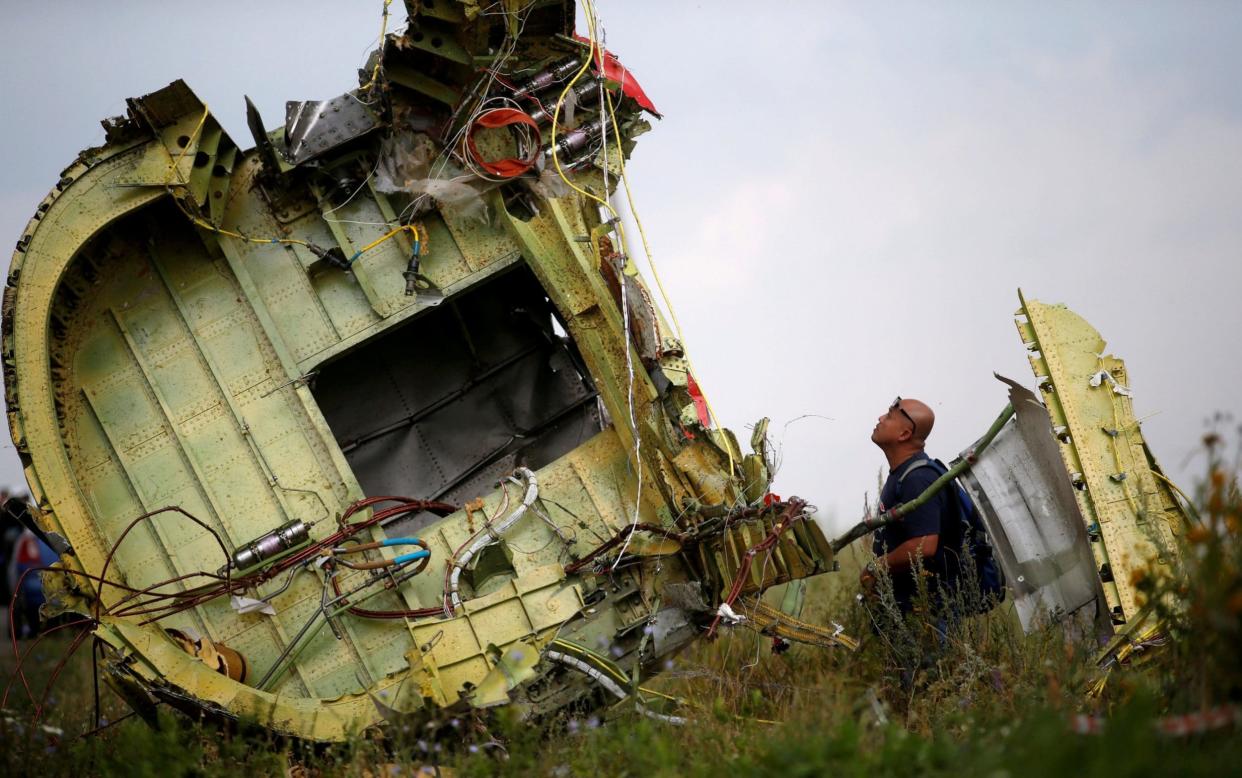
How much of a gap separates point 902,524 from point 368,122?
4174 millimetres

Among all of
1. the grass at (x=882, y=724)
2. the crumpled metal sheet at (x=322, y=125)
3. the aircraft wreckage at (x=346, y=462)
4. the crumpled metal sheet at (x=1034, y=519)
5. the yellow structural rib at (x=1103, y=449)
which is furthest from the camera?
the crumpled metal sheet at (x=322, y=125)

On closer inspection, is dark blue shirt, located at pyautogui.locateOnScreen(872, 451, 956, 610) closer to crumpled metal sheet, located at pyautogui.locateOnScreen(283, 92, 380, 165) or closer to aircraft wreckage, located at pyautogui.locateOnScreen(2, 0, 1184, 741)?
aircraft wreckage, located at pyautogui.locateOnScreen(2, 0, 1184, 741)

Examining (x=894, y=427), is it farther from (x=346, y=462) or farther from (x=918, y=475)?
(x=346, y=462)

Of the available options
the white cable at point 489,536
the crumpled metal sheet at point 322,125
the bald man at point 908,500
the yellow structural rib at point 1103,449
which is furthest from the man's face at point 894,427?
the crumpled metal sheet at point 322,125

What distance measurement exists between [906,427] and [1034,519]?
89 cm

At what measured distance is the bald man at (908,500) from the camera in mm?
5938

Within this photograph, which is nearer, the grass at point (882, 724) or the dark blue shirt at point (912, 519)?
the grass at point (882, 724)

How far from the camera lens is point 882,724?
442cm

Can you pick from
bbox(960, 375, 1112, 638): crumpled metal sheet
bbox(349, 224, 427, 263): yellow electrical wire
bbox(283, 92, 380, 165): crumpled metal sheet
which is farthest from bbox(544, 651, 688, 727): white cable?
bbox(283, 92, 380, 165): crumpled metal sheet

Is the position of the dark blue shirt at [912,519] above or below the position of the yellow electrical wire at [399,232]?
below

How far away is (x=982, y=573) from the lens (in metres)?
6.13

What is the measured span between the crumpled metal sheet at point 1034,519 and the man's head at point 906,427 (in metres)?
0.36

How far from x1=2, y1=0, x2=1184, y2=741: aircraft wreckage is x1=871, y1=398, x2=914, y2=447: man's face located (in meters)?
0.47

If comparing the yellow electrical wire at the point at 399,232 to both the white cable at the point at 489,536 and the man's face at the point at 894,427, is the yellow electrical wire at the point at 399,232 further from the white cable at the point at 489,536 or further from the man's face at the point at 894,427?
the man's face at the point at 894,427
